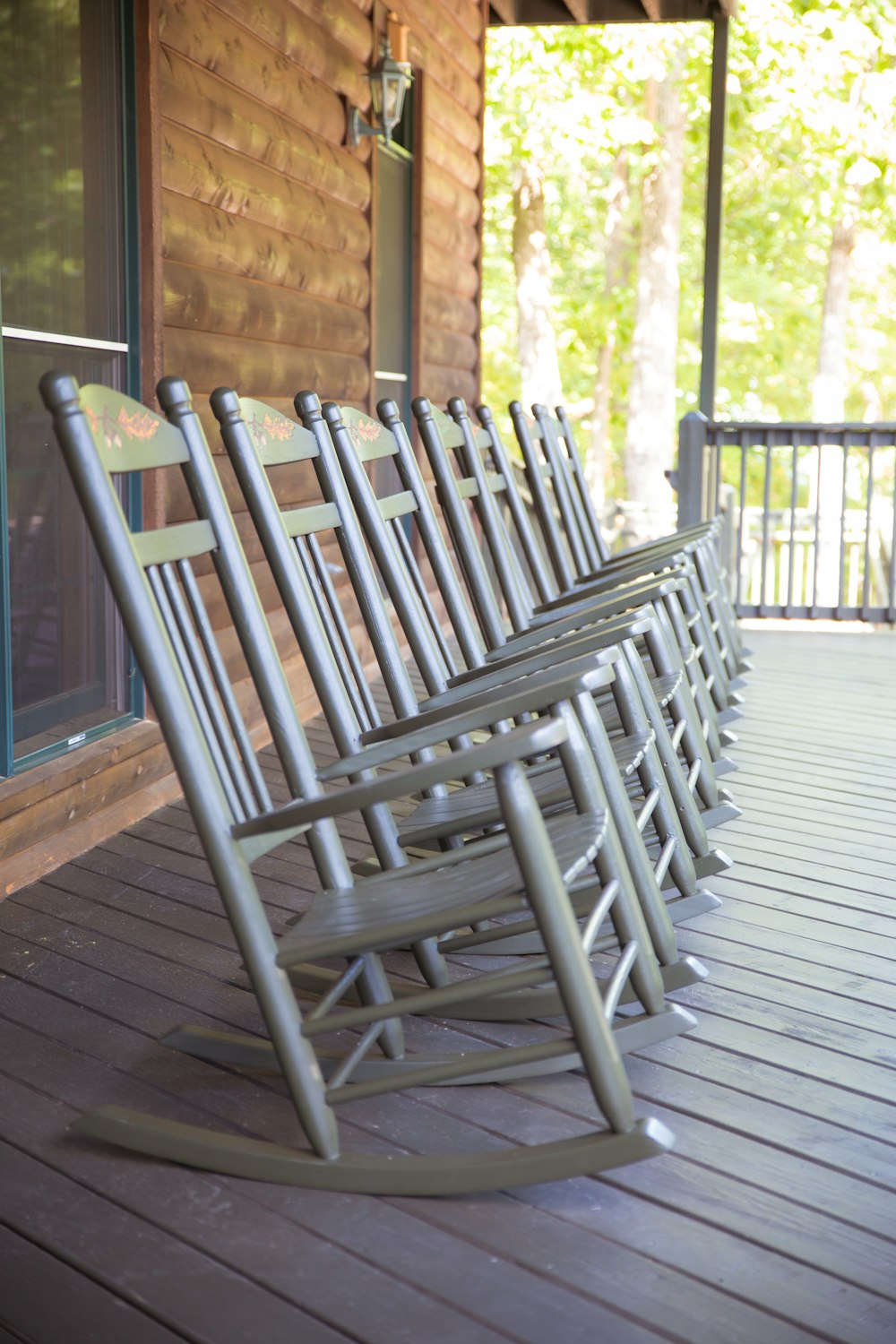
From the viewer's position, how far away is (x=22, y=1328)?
1.42 meters

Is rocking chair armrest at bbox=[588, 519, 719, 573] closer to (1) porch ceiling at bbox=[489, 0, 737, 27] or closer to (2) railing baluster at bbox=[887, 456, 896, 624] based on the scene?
(2) railing baluster at bbox=[887, 456, 896, 624]

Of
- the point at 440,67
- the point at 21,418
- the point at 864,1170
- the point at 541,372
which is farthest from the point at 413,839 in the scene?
the point at 541,372

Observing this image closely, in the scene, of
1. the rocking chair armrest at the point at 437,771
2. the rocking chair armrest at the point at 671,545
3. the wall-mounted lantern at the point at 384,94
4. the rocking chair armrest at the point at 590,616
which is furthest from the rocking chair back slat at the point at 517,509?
the rocking chair armrest at the point at 437,771

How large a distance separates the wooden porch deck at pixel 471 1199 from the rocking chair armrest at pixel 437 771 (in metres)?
0.50

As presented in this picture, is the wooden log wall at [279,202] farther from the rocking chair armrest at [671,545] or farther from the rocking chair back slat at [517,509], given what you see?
the rocking chair armrest at [671,545]

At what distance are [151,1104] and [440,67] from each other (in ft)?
17.0

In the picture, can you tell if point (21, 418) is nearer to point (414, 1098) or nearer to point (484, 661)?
point (484, 661)

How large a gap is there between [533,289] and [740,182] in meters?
3.59

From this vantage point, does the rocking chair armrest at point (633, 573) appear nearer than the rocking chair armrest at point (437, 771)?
No

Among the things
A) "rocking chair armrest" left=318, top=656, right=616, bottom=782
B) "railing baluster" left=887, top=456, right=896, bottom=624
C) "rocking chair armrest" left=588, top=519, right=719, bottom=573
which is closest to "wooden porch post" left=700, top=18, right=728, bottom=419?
"railing baluster" left=887, top=456, right=896, bottom=624

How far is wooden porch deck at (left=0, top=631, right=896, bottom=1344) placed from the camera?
1.44 meters

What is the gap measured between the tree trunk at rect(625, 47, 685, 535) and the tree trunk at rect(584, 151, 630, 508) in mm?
1250

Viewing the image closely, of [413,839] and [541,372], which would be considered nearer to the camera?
[413,839]

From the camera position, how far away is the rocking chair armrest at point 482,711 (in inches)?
65.3
